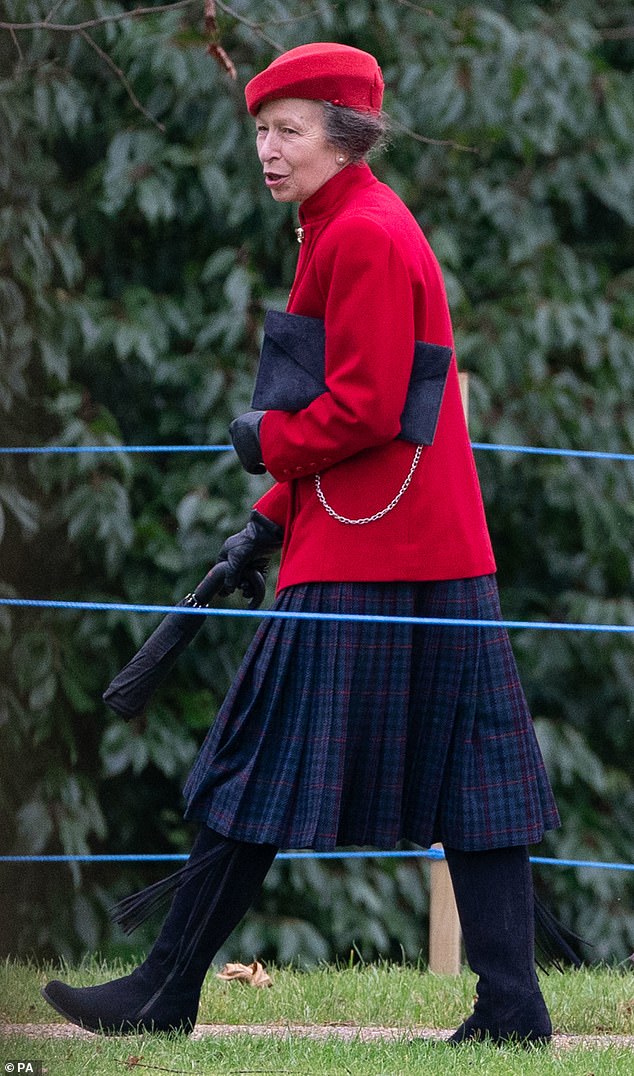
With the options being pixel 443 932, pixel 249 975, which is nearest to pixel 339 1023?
pixel 249 975

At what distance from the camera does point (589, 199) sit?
16.5 ft

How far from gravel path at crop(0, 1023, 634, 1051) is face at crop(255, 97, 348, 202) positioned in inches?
51.7

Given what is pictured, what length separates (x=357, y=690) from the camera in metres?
2.45

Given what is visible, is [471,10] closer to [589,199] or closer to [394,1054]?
[589,199]

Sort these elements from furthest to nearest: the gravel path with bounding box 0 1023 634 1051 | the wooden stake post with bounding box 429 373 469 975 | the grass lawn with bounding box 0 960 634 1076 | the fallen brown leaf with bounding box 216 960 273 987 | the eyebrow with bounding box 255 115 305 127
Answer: the wooden stake post with bounding box 429 373 469 975
the fallen brown leaf with bounding box 216 960 273 987
the gravel path with bounding box 0 1023 634 1051
the eyebrow with bounding box 255 115 305 127
the grass lawn with bounding box 0 960 634 1076

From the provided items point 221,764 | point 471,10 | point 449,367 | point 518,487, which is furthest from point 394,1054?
point 471,10

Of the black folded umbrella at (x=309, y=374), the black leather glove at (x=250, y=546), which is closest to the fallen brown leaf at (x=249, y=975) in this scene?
the black leather glove at (x=250, y=546)

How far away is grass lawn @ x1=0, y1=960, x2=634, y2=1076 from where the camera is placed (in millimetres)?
2352

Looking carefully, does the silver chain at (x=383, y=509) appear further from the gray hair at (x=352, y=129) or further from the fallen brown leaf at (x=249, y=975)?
the fallen brown leaf at (x=249, y=975)

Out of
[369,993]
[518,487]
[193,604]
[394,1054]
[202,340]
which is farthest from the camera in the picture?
[518,487]

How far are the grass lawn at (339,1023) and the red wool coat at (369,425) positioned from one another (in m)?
0.70

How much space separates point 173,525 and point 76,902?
0.99 meters

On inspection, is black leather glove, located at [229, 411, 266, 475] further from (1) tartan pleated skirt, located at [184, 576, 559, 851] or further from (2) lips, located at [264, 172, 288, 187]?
(2) lips, located at [264, 172, 288, 187]

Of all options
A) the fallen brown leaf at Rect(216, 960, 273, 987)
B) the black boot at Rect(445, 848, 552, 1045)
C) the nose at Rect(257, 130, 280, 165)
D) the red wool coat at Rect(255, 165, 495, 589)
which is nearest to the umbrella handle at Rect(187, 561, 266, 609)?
the red wool coat at Rect(255, 165, 495, 589)
